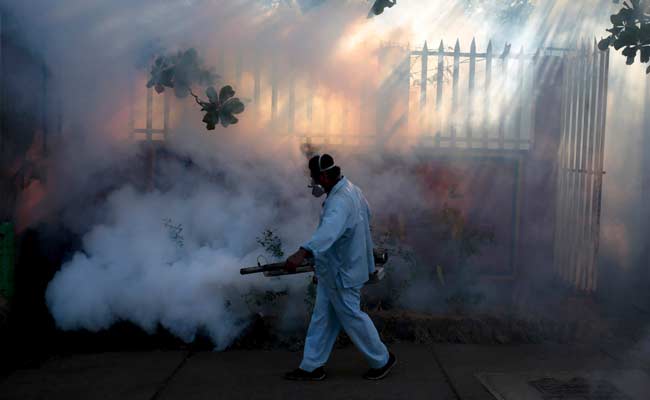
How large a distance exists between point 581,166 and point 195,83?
3975mm

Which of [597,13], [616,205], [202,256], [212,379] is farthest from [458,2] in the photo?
[212,379]

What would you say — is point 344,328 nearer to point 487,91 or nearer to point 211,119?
point 211,119

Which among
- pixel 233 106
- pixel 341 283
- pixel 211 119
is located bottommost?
pixel 341 283

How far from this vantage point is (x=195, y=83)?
21.9ft

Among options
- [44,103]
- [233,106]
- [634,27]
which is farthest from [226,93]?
[634,27]

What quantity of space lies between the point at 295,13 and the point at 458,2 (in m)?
7.25

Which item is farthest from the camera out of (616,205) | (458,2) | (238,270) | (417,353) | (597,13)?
(458,2)

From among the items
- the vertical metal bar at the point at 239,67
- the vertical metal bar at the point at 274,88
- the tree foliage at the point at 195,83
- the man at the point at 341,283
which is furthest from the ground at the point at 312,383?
the vertical metal bar at the point at 239,67

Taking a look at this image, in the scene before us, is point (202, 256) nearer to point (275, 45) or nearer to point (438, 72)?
point (275, 45)

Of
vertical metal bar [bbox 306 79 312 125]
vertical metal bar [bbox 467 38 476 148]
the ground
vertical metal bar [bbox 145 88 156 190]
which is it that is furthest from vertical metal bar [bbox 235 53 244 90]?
the ground

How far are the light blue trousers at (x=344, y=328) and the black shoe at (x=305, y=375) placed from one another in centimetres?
4

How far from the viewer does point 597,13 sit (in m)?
9.00

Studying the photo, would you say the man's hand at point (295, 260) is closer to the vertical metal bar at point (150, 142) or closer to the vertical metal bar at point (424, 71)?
the vertical metal bar at point (150, 142)

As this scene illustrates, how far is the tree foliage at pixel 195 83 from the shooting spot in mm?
6320
